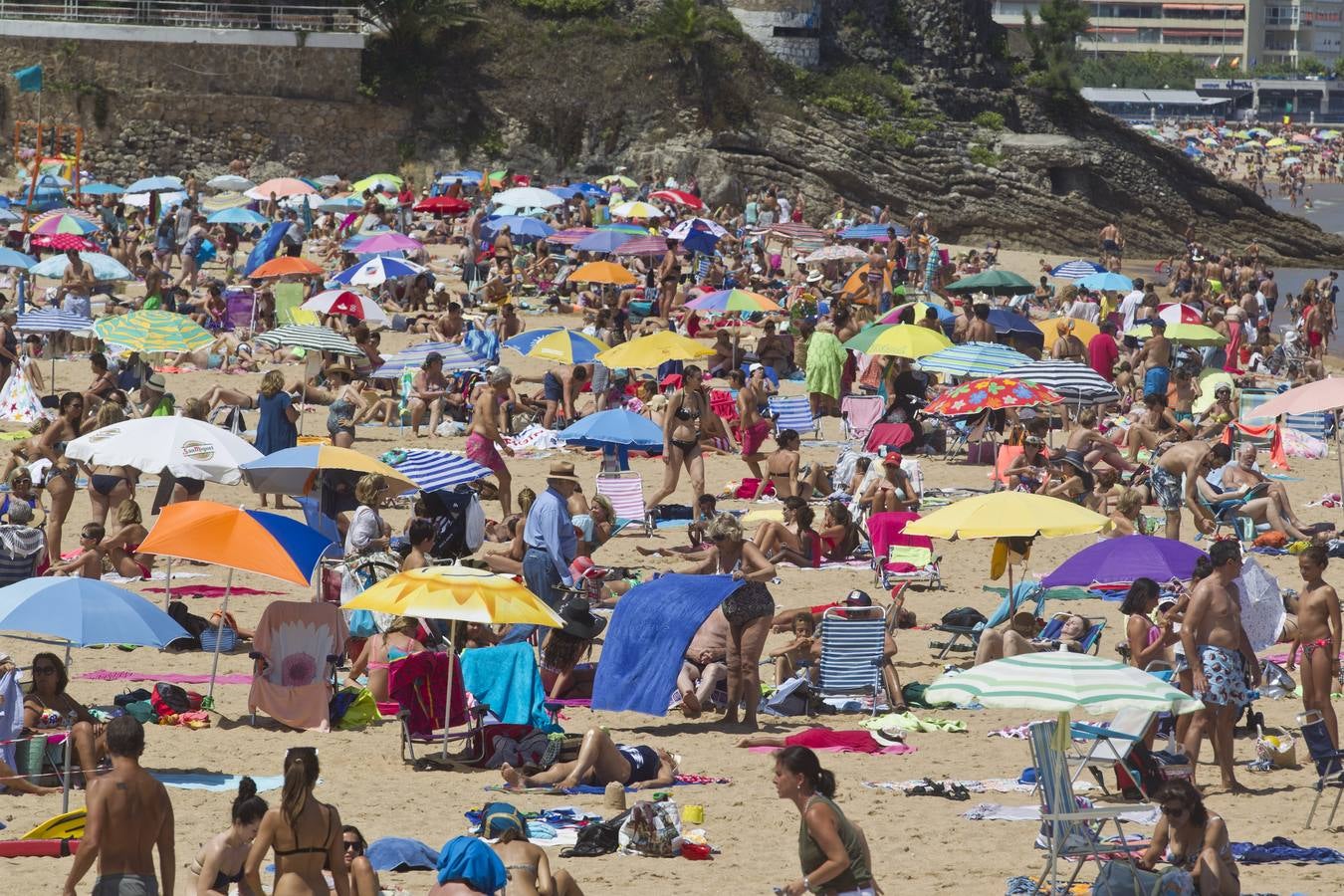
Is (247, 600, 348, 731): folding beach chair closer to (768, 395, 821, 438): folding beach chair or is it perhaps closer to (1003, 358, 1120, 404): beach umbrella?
(1003, 358, 1120, 404): beach umbrella

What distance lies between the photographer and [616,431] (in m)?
14.5

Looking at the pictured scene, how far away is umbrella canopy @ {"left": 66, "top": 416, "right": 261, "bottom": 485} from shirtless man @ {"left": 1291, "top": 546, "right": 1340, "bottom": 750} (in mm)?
6119

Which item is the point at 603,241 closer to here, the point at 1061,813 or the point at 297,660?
the point at 297,660

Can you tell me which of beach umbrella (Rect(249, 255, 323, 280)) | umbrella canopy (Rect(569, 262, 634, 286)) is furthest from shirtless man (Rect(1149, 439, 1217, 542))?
beach umbrella (Rect(249, 255, 323, 280))

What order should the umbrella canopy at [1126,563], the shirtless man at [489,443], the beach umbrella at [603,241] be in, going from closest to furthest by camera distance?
1. the umbrella canopy at [1126,563]
2. the shirtless man at [489,443]
3. the beach umbrella at [603,241]

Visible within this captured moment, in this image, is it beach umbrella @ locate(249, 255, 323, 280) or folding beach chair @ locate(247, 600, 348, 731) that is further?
beach umbrella @ locate(249, 255, 323, 280)

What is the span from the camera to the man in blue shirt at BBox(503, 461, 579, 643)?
10.9 m

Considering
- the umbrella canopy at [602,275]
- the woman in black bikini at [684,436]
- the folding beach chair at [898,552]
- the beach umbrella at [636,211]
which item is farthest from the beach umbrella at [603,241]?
the folding beach chair at [898,552]

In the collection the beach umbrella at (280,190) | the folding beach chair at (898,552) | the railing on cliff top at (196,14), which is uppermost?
the railing on cliff top at (196,14)

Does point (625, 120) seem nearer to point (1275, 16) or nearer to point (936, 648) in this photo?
point (936, 648)

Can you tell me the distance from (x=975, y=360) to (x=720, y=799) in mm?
8967

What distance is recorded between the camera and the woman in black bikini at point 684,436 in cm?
1470

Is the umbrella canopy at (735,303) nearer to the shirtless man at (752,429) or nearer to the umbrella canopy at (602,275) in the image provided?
the umbrella canopy at (602,275)

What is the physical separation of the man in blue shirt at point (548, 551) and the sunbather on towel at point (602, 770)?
78.7 inches
